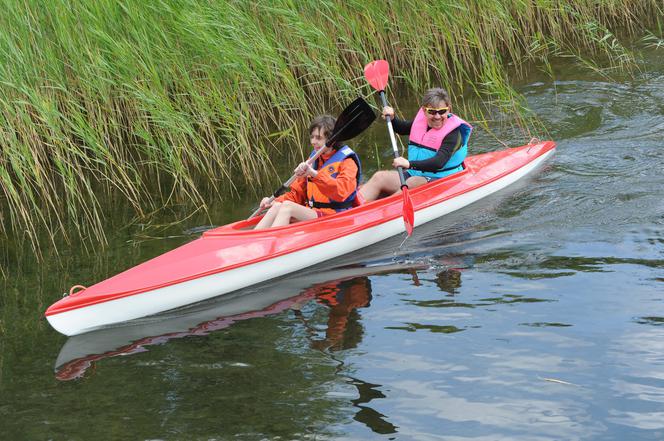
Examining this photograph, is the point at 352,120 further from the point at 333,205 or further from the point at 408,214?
the point at 408,214

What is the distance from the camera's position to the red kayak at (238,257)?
16.1 ft

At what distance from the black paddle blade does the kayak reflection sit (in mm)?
880

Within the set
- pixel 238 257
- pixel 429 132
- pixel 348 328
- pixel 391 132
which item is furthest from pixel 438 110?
pixel 348 328

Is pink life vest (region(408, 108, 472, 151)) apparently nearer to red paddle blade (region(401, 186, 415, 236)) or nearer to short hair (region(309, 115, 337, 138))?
red paddle blade (region(401, 186, 415, 236))

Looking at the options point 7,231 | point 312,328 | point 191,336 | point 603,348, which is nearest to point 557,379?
A: point 603,348

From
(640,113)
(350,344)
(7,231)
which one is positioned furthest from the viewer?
(640,113)

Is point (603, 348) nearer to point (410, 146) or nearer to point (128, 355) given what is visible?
point (128, 355)

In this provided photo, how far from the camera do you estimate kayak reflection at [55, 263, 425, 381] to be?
4.66m

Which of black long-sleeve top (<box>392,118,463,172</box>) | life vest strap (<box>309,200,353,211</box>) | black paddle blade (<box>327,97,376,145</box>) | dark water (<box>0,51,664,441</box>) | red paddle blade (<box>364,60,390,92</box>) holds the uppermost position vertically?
red paddle blade (<box>364,60,390,92</box>)

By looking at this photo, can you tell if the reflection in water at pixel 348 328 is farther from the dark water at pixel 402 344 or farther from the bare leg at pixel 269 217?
the bare leg at pixel 269 217

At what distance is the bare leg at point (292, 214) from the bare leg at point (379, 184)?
2.27 ft

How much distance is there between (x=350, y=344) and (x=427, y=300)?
636mm

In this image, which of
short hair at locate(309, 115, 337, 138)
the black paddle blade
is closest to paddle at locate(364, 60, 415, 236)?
the black paddle blade

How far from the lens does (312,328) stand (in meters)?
4.79
